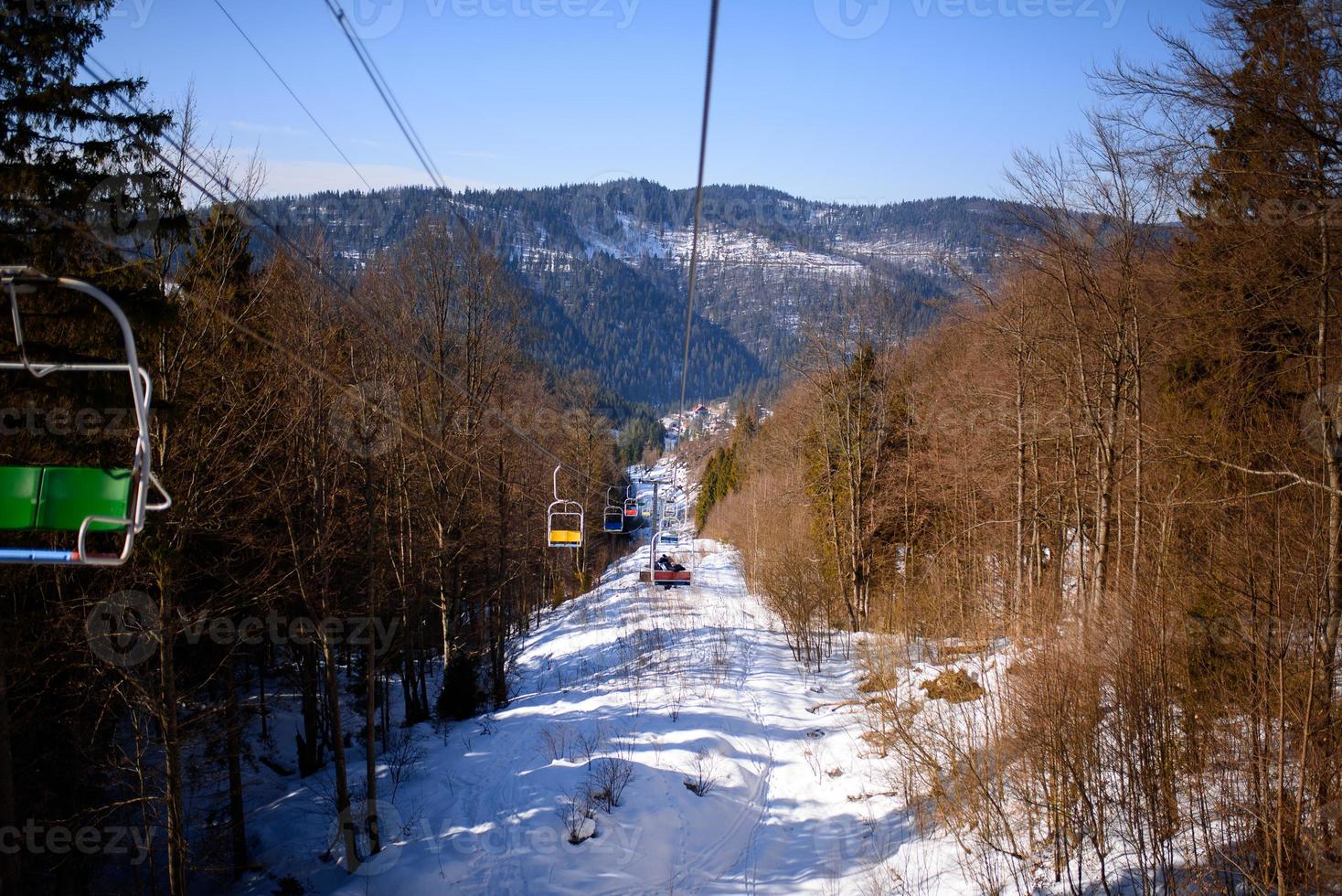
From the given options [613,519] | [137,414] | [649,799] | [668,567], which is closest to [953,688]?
[649,799]

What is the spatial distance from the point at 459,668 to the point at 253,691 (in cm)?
1393

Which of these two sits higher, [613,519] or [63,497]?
[63,497]

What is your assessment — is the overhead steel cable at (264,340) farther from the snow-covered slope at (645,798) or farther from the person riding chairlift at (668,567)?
the person riding chairlift at (668,567)

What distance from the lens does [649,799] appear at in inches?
422

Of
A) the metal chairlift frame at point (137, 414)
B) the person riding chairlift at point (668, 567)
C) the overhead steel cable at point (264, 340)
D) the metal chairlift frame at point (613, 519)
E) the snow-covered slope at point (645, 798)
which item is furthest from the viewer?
the person riding chairlift at point (668, 567)

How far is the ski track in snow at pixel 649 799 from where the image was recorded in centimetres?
945

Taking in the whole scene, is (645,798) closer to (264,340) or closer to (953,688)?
(953,688)

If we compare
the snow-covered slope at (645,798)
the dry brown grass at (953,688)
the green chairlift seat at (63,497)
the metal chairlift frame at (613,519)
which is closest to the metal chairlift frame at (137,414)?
the green chairlift seat at (63,497)

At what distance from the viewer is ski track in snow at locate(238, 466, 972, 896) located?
9.45m

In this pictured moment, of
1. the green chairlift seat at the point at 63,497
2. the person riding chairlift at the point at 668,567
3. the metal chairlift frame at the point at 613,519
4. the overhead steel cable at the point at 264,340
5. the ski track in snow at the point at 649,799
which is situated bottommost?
the ski track in snow at the point at 649,799

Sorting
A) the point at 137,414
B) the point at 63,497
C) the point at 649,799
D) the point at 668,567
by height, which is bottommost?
the point at 649,799

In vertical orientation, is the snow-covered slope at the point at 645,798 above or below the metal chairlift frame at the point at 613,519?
below

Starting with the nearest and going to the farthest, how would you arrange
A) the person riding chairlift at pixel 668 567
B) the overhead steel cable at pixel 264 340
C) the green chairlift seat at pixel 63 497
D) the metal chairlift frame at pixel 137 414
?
the metal chairlift frame at pixel 137 414
the green chairlift seat at pixel 63 497
the overhead steel cable at pixel 264 340
the person riding chairlift at pixel 668 567

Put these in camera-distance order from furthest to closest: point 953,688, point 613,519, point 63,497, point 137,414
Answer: point 613,519
point 953,688
point 63,497
point 137,414
